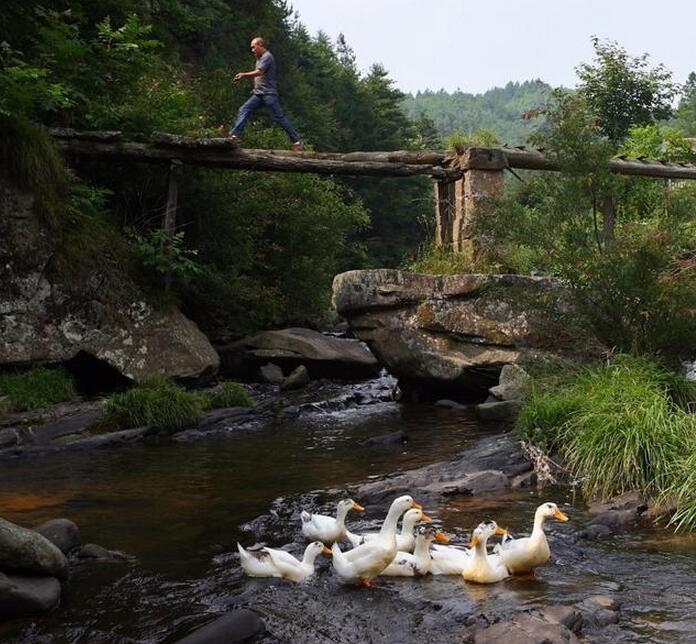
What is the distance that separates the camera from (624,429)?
26.4 feet

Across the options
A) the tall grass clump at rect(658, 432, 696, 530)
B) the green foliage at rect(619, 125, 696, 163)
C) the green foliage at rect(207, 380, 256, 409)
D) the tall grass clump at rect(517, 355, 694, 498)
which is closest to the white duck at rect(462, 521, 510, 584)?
the tall grass clump at rect(658, 432, 696, 530)

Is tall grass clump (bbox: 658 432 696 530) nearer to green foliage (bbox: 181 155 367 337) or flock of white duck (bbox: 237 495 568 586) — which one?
flock of white duck (bbox: 237 495 568 586)

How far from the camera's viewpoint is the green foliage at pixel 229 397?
13.5 meters

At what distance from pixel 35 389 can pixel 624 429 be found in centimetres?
824

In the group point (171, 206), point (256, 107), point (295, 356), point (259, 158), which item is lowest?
point (295, 356)

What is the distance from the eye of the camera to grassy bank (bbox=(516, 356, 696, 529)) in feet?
24.6

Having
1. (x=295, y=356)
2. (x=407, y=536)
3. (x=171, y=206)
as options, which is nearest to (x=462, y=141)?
(x=295, y=356)

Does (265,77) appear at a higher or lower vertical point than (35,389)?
higher

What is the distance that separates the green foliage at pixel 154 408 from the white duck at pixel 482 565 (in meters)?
6.99

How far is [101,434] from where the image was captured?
1147 cm

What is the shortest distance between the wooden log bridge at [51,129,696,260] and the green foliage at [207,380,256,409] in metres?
3.12

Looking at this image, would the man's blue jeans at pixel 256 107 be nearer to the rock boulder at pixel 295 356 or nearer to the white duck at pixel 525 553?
the rock boulder at pixel 295 356

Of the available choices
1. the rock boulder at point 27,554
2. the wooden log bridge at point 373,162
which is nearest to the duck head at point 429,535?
the rock boulder at point 27,554

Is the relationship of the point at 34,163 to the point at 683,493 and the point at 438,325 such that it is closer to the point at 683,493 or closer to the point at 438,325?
the point at 438,325
